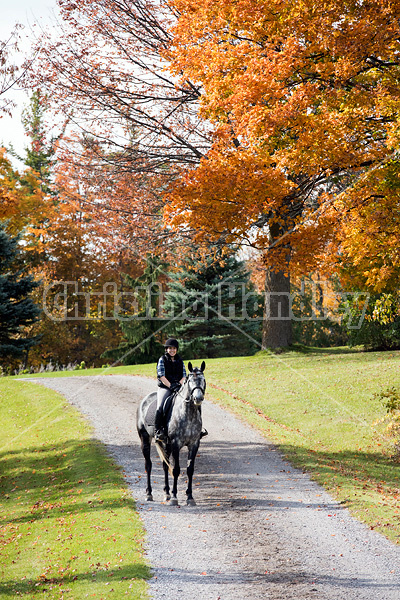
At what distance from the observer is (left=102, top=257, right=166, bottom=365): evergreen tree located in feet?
110

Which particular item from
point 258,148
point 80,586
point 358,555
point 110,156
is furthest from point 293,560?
point 110,156

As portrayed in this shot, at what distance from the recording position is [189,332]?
3441cm

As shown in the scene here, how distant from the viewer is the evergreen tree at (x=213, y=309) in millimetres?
32219

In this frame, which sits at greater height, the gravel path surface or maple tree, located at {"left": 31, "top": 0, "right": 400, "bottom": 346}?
maple tree, located at {"left": 31, "top": 0, "right": 400, "bottom": 346}

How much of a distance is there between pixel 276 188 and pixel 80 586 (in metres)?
8.90

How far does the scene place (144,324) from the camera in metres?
33.9

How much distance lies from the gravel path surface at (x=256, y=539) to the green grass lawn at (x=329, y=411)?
0.60m

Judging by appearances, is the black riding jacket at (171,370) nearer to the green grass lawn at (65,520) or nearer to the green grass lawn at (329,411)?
the green grass lawn at (65,520)

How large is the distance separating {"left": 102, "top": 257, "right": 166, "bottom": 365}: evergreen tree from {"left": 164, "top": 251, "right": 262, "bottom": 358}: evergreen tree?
1.07 metres

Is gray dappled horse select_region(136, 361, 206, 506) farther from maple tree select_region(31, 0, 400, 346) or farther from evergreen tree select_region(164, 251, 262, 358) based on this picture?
evergreen tree select_region(164, 251, 262, 358)

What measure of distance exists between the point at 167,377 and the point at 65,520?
9.36 ft

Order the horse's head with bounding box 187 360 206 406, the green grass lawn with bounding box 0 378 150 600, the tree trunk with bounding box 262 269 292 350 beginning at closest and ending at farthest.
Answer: the green grass lawn with bounding box 0 378 150 600, the horse's head with bounding box 187 360 206 406, the tree trunk with bounding box 262 269 292 350

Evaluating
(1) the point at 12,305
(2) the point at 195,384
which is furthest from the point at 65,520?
(1) the point at 12,305

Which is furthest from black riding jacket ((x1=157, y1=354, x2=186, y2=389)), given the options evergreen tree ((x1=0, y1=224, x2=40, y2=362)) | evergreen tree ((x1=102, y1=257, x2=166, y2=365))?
evergreen tree ((x1=102, y1=257, x2=166, y2=365))
